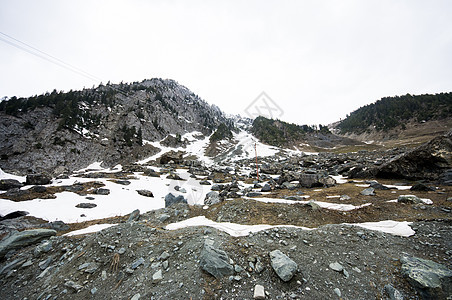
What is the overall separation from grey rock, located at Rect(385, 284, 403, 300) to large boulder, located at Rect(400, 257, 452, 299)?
0.44m

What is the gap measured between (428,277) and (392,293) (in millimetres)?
980

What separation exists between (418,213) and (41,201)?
74.6ft

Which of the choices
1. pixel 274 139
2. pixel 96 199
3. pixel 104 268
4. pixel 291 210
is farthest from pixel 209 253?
pixel 274 139

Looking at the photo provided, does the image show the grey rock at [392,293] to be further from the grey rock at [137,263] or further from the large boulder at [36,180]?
the large boulder at [36,180]

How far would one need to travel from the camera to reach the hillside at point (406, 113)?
87250 mm

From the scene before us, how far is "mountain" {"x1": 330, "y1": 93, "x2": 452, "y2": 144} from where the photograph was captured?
8006cm

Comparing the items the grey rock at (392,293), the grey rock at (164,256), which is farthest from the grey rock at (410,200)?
the grey rock at (164,256)

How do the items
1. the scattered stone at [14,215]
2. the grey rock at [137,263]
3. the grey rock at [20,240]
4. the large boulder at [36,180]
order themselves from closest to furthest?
the grey rock at [137,263]
the grey rock at [20,240]
the scattered stone at [14,215]
the large boulder at [36,180]

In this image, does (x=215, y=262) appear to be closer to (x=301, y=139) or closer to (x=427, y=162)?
(x=427, y=162)

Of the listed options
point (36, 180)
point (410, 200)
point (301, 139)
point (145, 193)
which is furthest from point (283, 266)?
point (301, 139)

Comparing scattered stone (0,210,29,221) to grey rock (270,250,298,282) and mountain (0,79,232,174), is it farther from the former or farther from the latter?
mountain (0,79,232,174)

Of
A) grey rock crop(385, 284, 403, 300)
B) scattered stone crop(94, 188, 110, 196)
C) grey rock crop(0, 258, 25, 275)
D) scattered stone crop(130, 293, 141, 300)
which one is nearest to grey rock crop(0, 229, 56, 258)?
grey rock crop(0, 258, 25, 275)

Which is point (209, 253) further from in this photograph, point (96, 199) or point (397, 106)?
point (397, 106)

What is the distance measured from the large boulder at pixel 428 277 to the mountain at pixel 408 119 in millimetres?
100240
